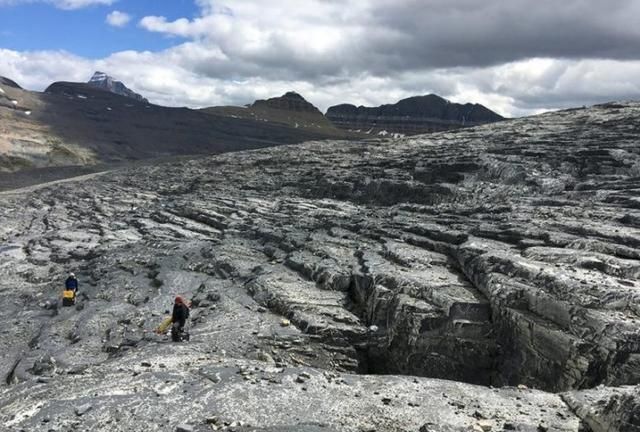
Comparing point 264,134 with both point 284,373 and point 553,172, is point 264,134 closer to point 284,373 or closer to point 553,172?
point 553,172

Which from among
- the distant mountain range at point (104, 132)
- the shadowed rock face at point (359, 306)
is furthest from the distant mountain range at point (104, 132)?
the shadowed rock face at point (359, 306)

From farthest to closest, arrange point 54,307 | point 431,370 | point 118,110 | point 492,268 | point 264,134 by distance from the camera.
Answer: point 118,110, point 264,134, point 54,307, point 492,268, point 431,370

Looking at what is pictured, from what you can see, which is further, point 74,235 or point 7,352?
point 74,235

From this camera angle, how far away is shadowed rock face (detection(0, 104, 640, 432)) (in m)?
11.8

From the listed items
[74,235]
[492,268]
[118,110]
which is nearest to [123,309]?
[492,268]

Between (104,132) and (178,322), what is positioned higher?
(104,132)

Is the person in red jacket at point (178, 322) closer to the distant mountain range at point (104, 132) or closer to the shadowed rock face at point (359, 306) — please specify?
the shadowed rock face at point (359, 306)

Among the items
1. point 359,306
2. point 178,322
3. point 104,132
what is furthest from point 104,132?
point 359,306

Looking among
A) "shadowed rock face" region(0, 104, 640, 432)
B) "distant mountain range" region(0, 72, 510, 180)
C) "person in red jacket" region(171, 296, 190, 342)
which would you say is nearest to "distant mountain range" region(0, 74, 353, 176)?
"distant mountain range" region(0, 72, 510, 180)

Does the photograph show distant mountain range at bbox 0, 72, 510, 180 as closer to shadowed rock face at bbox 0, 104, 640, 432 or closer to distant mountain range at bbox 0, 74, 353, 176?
distant mountain range at bbox 0, 74, 353, 176

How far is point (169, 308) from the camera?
2245 centimetres

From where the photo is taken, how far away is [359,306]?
2061cm

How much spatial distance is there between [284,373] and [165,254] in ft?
59.4

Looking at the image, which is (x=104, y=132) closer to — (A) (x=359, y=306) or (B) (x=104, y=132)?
(B) (x=104, y=132)
